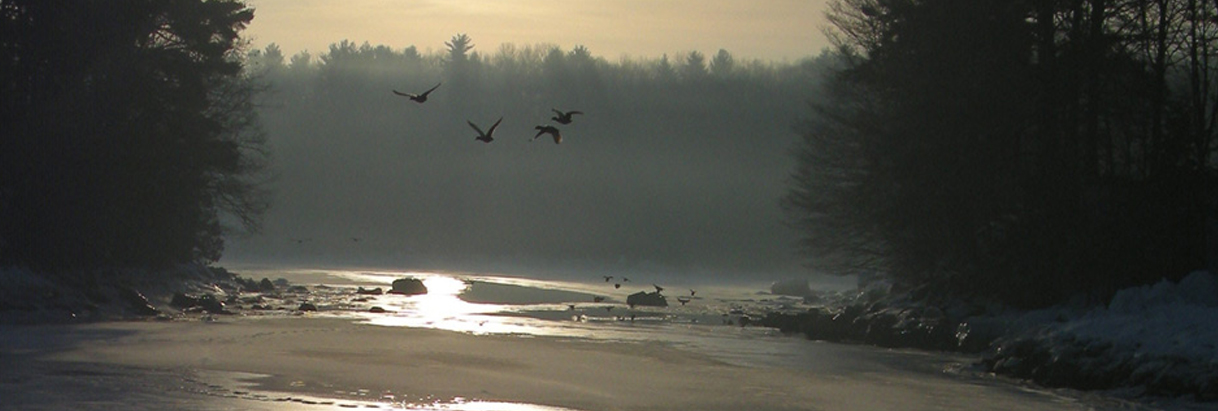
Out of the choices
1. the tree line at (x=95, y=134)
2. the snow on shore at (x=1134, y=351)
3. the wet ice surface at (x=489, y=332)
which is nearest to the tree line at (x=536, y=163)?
the wet ice surface at (x=489, y=332)

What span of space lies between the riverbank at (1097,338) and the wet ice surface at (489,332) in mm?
711

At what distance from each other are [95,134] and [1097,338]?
26.9 meters

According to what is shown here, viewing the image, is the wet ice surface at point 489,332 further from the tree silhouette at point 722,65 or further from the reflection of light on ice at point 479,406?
the tree silhouette at point 722,65

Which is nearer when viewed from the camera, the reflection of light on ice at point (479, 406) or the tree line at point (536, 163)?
the reflection of light on ice at point (479, 406)

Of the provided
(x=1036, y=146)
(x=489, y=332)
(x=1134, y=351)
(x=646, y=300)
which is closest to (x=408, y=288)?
(x=646, y=300)

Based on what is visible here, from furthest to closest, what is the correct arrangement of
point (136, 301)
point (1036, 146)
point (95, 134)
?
point (95, 134), point (1036, 146), point (136, 301)

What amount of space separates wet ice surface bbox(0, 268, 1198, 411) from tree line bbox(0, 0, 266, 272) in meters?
4.12

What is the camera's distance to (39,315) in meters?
29.7

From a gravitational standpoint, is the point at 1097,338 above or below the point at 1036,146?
below

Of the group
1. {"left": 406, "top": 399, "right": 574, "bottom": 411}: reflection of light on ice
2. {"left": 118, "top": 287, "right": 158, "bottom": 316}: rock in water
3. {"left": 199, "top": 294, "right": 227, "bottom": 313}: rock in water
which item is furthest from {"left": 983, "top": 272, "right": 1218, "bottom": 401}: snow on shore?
{"left": 118, "top": 287, "right": 158, "bottom": 316}: rock in water

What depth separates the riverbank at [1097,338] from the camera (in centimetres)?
2036

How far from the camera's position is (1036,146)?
1391 inches

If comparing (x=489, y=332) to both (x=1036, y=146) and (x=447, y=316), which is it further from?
(x=1036, y=146)

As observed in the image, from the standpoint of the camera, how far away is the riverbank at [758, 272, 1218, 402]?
802 inches
